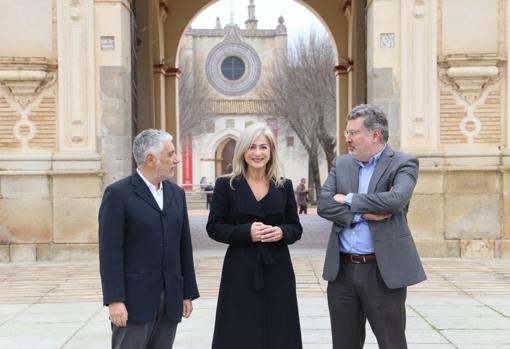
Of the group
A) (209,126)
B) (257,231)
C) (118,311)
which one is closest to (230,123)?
(209,126)

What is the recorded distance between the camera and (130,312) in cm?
405

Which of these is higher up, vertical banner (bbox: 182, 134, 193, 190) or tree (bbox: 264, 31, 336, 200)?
tree (bbox: 264, 31, 336, 200)

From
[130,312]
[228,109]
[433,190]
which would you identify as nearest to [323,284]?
[433,190]

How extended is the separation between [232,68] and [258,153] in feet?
161

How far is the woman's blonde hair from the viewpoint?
14.4ft

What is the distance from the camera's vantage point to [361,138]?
4254mm

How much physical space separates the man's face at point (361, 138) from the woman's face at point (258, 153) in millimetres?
470

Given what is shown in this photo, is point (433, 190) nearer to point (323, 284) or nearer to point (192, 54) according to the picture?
point (323, 284)

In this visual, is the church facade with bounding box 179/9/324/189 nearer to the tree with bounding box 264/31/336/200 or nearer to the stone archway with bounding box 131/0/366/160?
the tree with bounding box 264/31/336/200

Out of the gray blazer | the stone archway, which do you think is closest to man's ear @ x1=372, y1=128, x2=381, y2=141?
the gray blazer

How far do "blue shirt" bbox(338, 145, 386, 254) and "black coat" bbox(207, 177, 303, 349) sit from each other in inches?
12.3

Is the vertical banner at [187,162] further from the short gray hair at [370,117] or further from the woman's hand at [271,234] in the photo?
the short gray hair at [370,117]

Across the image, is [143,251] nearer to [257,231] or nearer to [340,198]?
[257,231]

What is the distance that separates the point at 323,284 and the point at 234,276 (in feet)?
15.9
